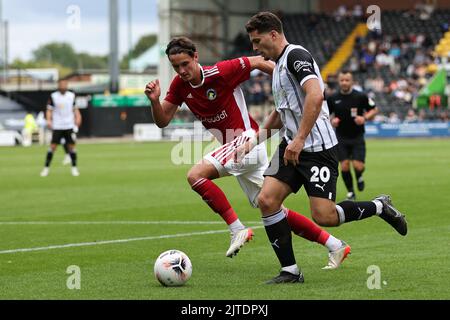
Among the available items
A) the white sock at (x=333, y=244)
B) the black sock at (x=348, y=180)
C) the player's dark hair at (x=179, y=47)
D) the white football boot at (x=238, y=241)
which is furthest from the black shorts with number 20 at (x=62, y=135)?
the white sock at (x=333, y=244)

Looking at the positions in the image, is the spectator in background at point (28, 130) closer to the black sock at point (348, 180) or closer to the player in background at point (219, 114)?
the black sock at point (348, 180)

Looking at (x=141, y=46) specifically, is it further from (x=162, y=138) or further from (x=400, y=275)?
(x=400, y=275)

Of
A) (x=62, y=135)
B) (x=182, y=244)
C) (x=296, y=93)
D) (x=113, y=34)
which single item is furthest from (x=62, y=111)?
(x=113, y=34)

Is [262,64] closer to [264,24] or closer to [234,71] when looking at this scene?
[234,71]

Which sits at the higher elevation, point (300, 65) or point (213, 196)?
point (300, 65)

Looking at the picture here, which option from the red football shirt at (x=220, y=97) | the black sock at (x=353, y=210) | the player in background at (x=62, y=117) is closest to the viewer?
the black sock at (x=353, y=210)

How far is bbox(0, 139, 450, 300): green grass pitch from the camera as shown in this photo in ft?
26.6

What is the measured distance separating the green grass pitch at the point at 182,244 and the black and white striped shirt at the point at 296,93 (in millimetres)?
1248

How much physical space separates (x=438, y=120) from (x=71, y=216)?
37448mm

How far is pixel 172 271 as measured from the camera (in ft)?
27.5

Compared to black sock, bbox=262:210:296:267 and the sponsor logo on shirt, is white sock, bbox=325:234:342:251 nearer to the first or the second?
black sock, bbox=262:210:296:267

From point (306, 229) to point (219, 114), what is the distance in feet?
5.62

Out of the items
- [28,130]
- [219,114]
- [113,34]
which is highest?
[113,34]

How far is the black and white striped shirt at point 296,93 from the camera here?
821 cm
